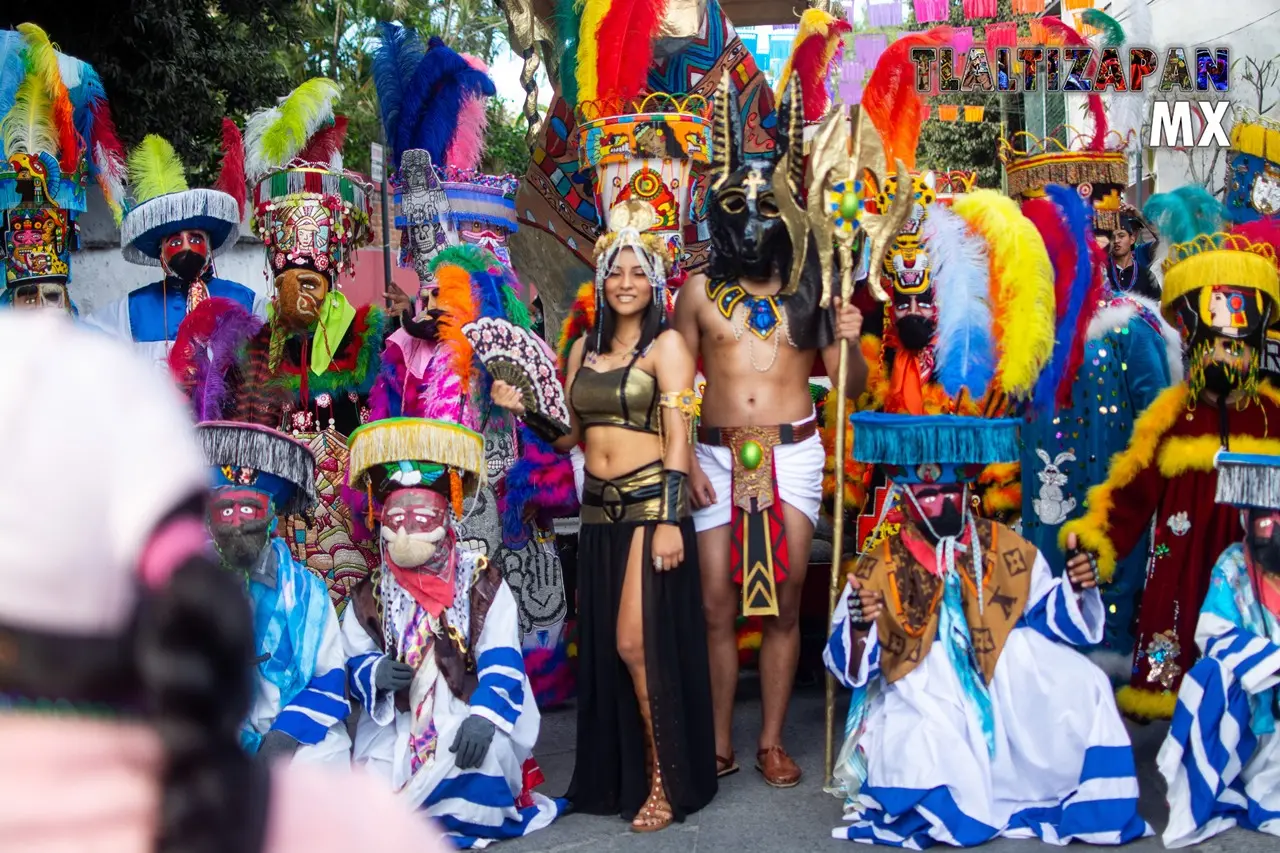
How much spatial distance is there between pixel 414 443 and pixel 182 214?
2.63 metres

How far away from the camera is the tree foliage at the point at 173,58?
1034cm

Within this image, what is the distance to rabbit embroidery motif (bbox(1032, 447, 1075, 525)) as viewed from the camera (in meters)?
6.14

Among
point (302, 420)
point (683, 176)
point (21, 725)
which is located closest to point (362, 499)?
point (302, 420)

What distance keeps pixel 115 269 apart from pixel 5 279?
97.9 inches

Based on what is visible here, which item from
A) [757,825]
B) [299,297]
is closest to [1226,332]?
[757,825]

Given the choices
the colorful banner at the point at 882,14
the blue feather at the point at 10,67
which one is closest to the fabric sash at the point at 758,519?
the blue feather at the point at 10,67

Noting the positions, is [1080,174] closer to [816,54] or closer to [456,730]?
[816,54]

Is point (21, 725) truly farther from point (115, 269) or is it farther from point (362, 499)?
point (115, 269)

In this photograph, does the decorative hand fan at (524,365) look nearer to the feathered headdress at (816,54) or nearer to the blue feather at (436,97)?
the feathered headdress at (816,54)

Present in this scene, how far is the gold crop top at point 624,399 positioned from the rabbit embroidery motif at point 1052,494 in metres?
2.40

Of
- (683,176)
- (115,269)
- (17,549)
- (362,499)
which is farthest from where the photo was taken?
(115,269)

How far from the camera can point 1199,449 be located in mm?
4848

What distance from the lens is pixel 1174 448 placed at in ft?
16.1

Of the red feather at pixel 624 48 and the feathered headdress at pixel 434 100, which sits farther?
the feathered headdress at pixel 434 100
